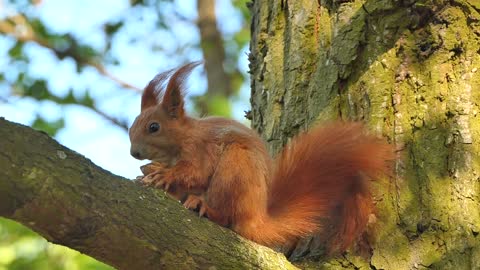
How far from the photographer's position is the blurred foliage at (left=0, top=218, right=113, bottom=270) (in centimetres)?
439

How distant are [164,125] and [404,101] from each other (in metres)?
0.79

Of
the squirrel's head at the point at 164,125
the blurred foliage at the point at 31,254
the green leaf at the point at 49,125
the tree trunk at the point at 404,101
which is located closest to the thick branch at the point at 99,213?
the tree trunk at the point at 404,101

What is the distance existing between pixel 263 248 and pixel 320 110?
2.07 feet

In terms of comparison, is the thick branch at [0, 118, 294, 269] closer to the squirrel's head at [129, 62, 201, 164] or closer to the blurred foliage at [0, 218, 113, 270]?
the squirrel's head at [129, 62, 201, 164]

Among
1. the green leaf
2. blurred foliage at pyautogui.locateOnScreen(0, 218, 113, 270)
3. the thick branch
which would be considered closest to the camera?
the thick branch

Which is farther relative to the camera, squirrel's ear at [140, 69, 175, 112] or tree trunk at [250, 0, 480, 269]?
squirrel's ear at [140, 69, 175, 112]

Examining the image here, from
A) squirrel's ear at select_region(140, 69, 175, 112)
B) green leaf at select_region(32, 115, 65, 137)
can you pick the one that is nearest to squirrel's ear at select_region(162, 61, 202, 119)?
squirrel's ear at select_region(140, 69, 175, 112)

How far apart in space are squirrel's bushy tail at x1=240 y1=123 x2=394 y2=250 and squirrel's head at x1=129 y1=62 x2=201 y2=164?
434 millimetres

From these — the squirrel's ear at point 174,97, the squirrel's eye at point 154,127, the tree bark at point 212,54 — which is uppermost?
the tree bark at point 212,54

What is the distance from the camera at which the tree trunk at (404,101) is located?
221 centimetres

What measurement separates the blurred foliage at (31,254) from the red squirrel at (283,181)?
2.09m

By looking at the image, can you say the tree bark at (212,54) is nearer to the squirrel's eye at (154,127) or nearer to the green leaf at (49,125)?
the green leaf at (49,125)

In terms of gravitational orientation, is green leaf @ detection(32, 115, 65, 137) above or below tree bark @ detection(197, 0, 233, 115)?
below

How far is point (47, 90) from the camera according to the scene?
539 centimetres
